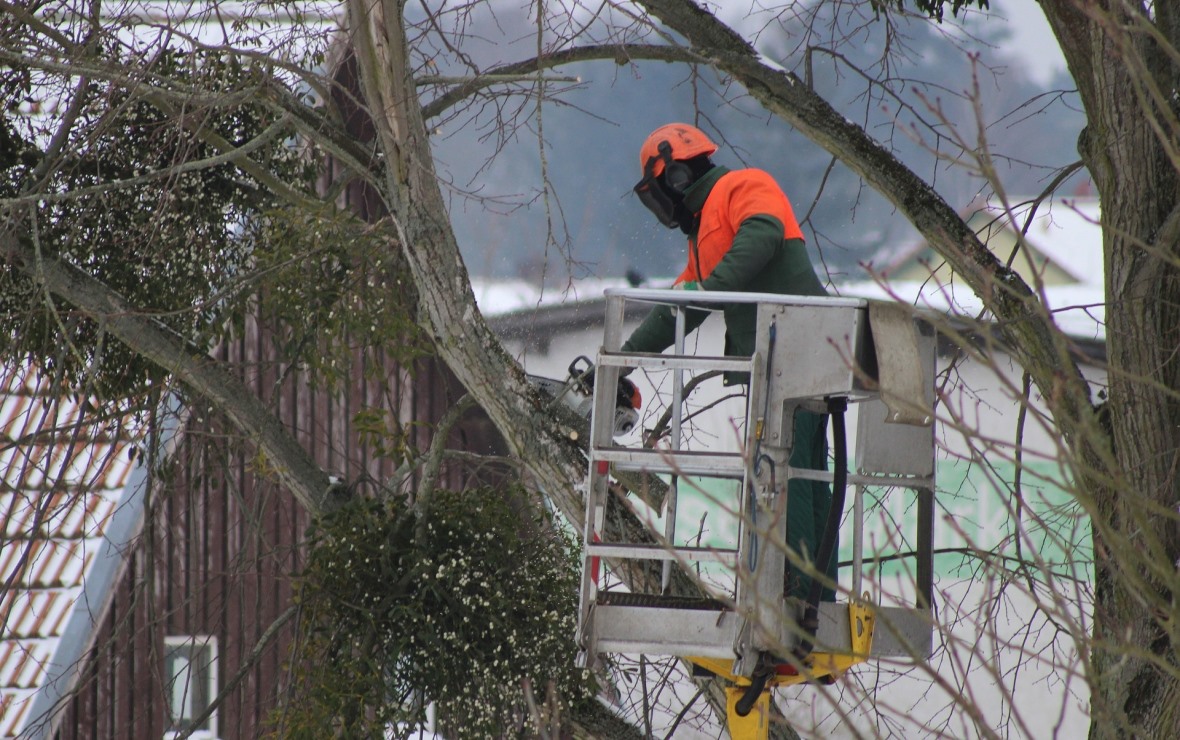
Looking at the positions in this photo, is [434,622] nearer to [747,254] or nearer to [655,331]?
[655,331]

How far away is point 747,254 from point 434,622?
1565 millimetres

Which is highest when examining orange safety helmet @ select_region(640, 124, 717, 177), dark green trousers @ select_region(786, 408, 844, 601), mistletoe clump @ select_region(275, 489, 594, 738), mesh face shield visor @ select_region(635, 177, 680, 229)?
orange safety helmet @ select_region(640, 124, 717, 177)

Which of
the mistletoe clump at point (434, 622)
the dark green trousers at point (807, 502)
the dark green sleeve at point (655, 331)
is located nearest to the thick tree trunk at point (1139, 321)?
the dark green trousers at point (807, 502)

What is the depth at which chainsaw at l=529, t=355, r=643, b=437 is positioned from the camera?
361 cm

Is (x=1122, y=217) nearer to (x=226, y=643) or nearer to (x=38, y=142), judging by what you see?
(x=38, y=142)

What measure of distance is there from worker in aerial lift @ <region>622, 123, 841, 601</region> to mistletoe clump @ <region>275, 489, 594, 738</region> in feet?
3.03

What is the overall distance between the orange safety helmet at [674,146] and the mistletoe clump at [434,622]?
4.39ft

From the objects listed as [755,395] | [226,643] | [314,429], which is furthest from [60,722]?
[755,395]

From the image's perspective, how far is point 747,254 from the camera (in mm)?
3508

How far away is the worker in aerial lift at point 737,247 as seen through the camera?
3.50 m

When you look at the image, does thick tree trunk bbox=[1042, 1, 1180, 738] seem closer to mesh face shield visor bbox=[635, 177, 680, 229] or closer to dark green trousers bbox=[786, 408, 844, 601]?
dark green trousers bbox=[786, 408, 844, 601]

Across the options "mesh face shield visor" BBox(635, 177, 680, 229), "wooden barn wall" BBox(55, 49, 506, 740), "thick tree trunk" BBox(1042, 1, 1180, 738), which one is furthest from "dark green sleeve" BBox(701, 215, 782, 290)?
"wooden barn wall" BBox(55, 49, 506, 740)

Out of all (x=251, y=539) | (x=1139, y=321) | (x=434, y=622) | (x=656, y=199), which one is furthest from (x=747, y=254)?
(x=251, y=539)

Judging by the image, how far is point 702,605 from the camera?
10.5ft
